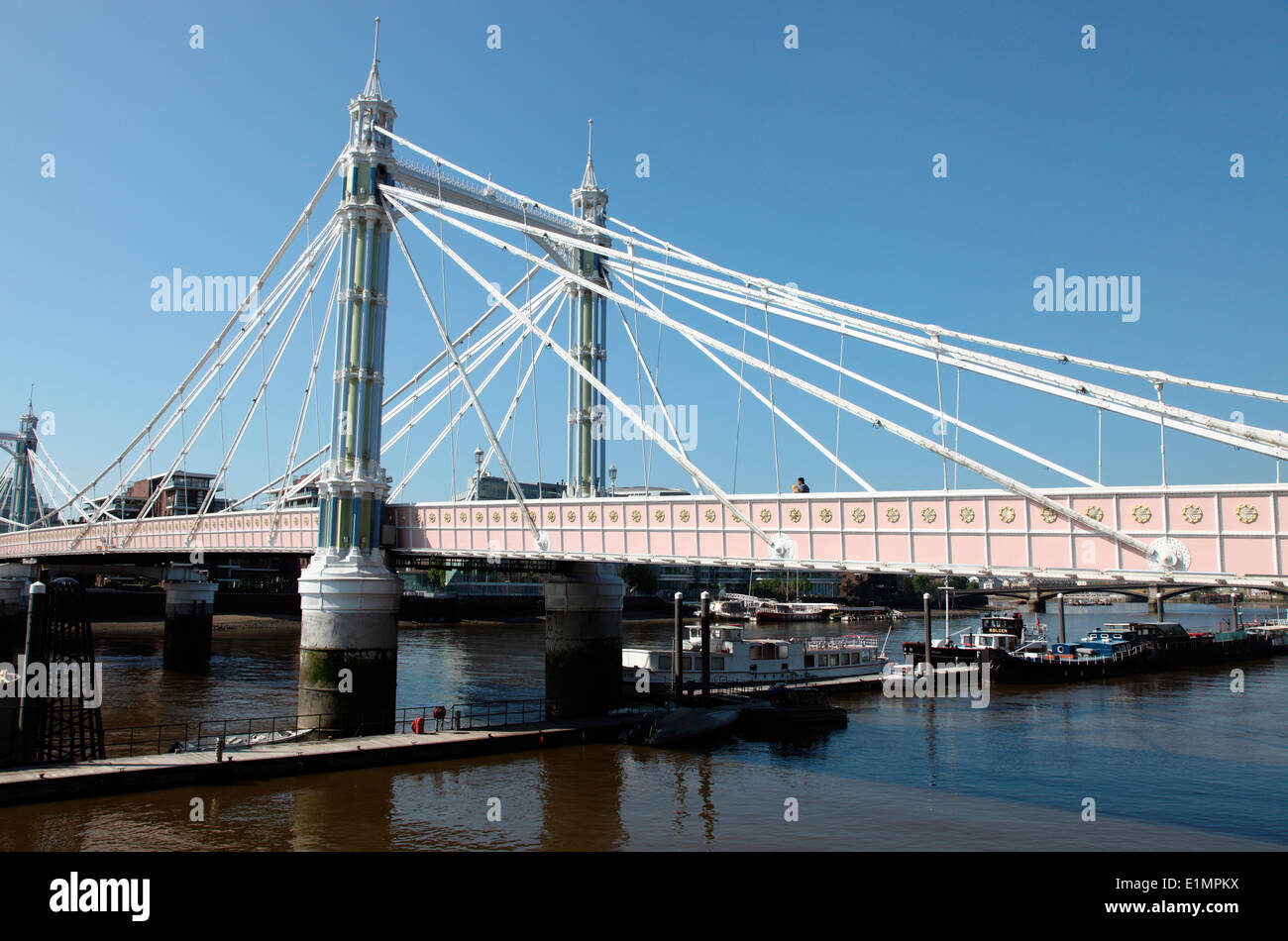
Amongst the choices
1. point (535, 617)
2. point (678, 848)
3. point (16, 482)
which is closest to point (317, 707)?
point (678, 848)

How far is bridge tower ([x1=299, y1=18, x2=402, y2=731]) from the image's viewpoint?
1254 inches

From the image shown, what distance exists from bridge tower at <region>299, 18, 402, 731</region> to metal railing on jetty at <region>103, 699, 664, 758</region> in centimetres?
25

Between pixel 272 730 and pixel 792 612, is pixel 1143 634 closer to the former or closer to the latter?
pixel 792 612

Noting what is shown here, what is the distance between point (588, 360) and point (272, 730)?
20630 mm

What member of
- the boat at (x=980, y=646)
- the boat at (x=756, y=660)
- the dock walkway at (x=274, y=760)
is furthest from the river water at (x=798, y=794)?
the boat at (x=980, y=646)

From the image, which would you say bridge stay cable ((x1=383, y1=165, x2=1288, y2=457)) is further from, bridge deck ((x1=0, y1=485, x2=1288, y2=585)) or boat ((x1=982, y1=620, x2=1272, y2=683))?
boat ((x1=982, y1=620, x2=1272, y2=683))

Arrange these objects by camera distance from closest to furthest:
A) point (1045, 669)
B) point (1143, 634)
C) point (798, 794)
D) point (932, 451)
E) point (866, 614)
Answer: point (932, 451)
point (798, 794)
point (1045, 669)
point (1143, 634)
point (866, 614)

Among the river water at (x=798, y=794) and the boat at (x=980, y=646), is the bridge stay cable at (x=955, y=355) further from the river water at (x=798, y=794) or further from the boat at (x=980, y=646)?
the boat at (x=980, y=646)

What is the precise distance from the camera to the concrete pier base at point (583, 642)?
129 feet

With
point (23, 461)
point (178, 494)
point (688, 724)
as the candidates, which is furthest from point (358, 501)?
point (178, 494)

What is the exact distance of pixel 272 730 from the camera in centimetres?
3095

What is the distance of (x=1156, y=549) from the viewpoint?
1788 cm

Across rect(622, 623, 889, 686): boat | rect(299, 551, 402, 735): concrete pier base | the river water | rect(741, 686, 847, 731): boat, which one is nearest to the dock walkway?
the river water
